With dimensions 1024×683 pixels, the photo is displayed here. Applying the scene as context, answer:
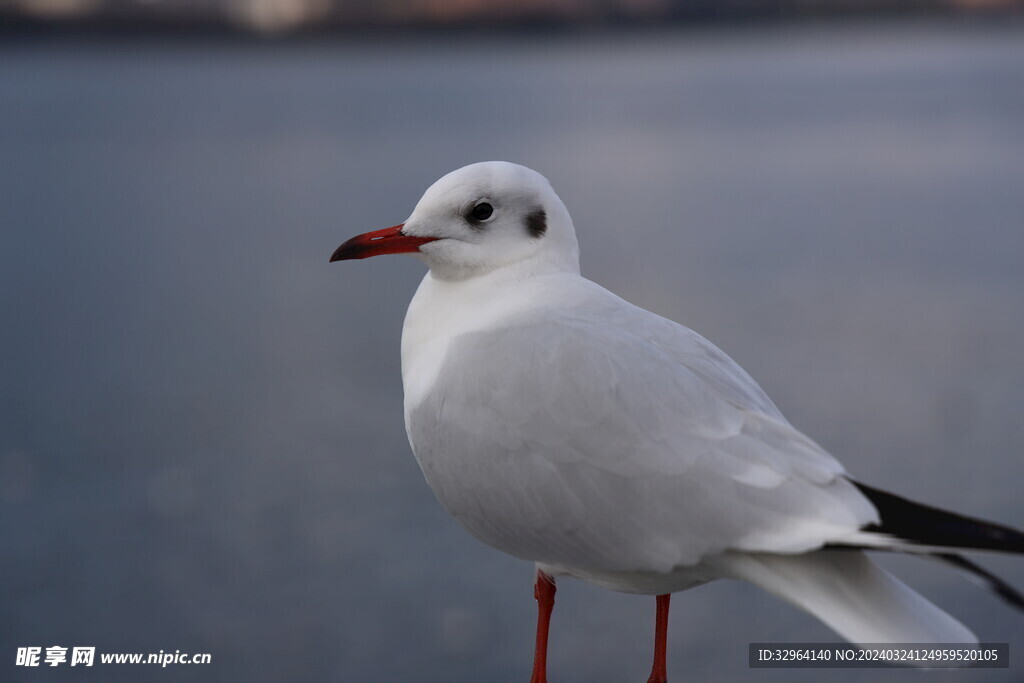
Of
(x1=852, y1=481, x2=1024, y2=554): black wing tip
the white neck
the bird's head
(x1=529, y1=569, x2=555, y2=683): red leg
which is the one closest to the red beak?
the bird's head

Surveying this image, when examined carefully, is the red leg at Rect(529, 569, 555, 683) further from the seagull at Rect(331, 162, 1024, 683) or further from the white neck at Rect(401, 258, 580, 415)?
the white neck at Rect(401, 258, 580, 415)

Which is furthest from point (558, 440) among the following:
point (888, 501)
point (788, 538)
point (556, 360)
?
point (888, 501)

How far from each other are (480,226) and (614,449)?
0.46 m

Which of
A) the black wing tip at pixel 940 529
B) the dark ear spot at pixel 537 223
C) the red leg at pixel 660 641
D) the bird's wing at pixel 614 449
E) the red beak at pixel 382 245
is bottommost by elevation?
the red leg at pixel 660 641

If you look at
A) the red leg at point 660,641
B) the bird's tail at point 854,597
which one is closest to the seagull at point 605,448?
the bird's tail at point 854,597

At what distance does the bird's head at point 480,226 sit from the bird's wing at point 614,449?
0.14 meters

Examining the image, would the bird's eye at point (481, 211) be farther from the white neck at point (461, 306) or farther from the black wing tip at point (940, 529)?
the black wing tip at point (940, 529)

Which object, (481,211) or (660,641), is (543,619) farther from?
(481,211)

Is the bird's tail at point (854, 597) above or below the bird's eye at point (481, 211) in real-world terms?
below

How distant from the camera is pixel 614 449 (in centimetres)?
153

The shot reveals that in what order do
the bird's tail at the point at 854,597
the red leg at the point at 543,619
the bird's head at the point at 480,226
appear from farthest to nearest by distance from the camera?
the red leg at the point at 543,619 < the bird's head at the point at 480,226 < the bird's tail at the point at 854,597

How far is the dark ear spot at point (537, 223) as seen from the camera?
1769 millimetres

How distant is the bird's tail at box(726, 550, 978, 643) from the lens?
139 centimetres

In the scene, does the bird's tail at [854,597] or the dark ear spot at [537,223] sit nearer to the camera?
the bird's tail at [854,597]
